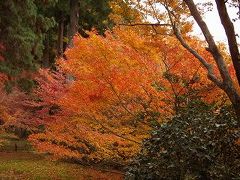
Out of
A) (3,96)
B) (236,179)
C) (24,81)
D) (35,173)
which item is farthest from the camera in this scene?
(3,96)

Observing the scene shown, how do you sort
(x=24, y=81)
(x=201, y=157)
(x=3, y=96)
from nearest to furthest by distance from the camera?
(x=201, y=157), (x=24, y=81), (x=3, y=96)

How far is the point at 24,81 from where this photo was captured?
19.4 m

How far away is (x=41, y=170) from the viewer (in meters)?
16.8

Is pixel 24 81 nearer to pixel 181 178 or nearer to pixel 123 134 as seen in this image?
pixel 123 134

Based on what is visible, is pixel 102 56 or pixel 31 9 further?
pixel 31 9

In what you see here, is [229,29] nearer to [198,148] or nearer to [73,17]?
[198,148]

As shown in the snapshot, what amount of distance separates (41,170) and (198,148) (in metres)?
11.5

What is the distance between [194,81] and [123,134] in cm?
231

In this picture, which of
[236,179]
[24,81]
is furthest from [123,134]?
[24,81]

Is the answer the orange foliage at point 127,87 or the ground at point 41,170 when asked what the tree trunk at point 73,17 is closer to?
the ground at point 41,170

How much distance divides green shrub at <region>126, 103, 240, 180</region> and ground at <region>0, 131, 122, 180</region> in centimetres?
528

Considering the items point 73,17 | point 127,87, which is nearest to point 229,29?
point 127,87

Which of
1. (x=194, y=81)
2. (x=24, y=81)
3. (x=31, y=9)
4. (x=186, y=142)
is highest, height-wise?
(x=31, y=9)

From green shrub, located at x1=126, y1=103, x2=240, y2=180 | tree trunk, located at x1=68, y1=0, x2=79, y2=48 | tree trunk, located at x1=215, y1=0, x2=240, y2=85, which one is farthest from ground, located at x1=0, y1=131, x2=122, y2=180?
tree trunk, located at x1=215, y1=0, x2=240, y2=85
